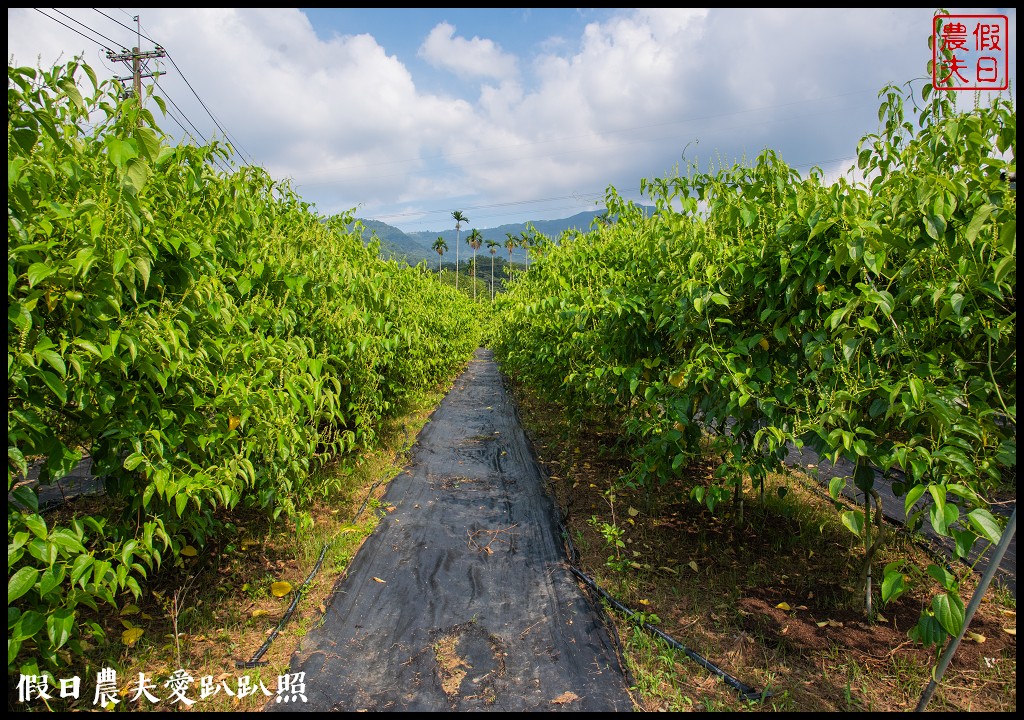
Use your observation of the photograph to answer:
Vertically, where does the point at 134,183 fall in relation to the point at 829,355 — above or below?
above

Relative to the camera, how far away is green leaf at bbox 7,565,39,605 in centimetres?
139

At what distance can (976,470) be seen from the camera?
161 centimetres

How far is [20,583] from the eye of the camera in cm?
140

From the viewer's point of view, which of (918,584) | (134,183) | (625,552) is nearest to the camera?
(134,183)

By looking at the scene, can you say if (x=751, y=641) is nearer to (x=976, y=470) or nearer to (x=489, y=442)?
(x=976, y=470)

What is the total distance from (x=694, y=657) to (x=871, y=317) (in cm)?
173

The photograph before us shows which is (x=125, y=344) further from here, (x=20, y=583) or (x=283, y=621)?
(x=283, y=621)

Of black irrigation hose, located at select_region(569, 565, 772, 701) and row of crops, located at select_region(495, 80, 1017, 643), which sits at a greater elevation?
row of crops, located at select_region(495, 80, 1017, 643)

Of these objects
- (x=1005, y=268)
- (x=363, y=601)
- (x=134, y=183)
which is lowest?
(x=363, y=601)

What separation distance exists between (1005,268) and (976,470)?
25.9 inches

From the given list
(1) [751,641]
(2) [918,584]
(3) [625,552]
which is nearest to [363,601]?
(3) [625,552]

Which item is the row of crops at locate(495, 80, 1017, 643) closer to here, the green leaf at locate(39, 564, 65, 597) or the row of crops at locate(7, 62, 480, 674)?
the row of crops at locate(7, 62, 480, 674)

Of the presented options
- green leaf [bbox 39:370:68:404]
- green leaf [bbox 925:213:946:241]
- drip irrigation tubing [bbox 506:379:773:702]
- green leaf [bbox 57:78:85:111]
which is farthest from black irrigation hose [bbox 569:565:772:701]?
green leaf [bbox 57:78:85:111]

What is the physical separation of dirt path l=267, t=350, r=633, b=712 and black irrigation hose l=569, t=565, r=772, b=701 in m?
0.11
